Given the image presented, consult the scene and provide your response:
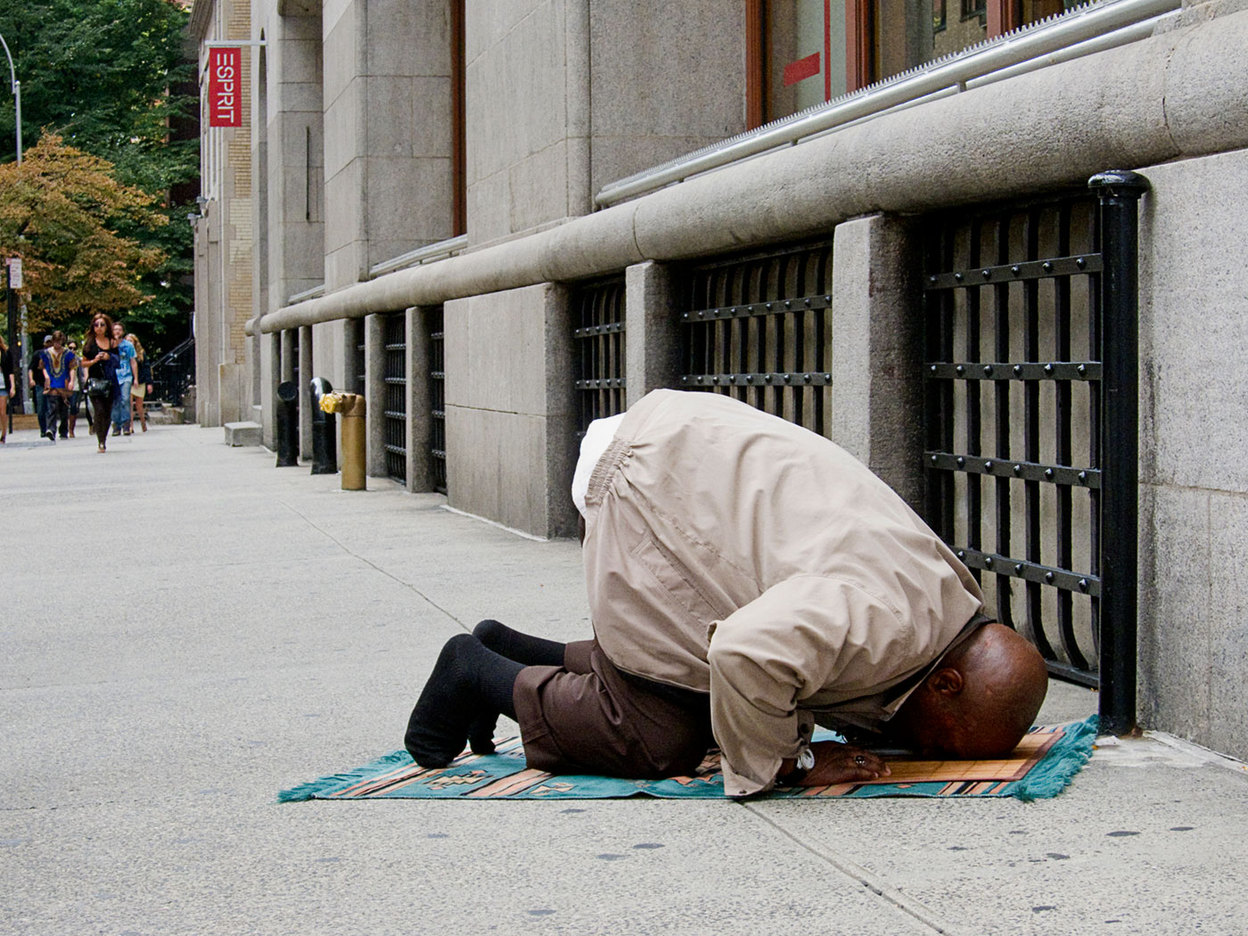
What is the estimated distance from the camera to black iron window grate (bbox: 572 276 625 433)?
32.9 feet

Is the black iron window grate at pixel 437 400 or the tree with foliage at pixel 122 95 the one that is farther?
the tree with foliage at pixel 122 95

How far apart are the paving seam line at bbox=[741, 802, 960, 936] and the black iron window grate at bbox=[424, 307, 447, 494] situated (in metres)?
11.1

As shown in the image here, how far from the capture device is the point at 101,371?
22844 mm

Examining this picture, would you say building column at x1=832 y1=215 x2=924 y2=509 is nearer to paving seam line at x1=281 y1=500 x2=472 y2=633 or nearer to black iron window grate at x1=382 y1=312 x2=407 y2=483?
paving seam line at x1=281 y1=500 x2=472 y2=633

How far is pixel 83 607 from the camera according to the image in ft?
26.8

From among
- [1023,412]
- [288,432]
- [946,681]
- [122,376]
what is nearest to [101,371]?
[122,376]

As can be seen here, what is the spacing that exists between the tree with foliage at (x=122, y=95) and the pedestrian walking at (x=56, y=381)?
19.7 metres

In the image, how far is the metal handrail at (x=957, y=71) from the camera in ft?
17.5

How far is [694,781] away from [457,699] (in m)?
0.68

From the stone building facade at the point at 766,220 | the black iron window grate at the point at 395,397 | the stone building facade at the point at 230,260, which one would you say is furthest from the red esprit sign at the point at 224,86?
the black iron window grate at the point at 395,397

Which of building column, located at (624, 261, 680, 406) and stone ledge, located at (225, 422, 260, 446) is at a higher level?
building column, located at (624, 261, 680, 406)

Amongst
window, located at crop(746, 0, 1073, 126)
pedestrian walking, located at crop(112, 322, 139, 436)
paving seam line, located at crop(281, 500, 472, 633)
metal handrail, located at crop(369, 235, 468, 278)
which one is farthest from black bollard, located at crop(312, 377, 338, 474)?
window, located at crop(746, 0, 1073, 126)

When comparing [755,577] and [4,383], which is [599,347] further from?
[4,383]

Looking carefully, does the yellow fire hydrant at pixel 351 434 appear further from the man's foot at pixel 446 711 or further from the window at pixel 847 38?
the man's foot at pixel 446 711
